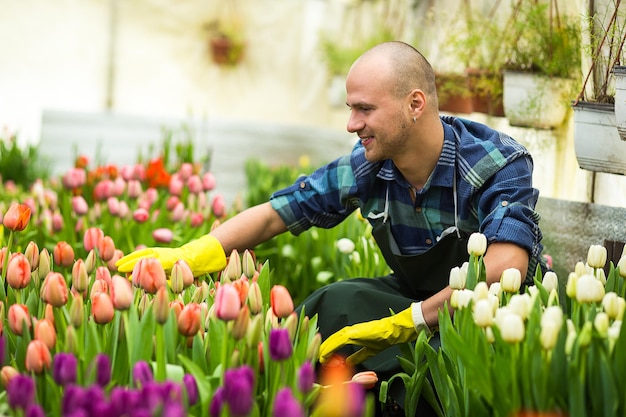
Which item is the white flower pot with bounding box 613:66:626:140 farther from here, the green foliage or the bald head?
the green foliage

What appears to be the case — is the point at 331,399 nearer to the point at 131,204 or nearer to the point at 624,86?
the point at 624,86

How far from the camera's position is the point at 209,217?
319 centimetres

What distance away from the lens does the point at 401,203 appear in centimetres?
231

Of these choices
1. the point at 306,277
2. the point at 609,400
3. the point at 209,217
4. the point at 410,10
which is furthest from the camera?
the point at 410,10

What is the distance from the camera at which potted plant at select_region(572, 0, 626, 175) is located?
2.16 metres

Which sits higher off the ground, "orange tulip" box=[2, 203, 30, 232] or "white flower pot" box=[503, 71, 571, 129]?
"white flower pot" box=[503, 71, 571, 129]

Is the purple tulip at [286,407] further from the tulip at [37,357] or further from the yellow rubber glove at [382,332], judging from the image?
the yellow rubber glove at [382,332]

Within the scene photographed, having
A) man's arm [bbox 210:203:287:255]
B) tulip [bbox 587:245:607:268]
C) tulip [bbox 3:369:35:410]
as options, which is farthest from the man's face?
tulip [bbox 3:369:35:410]

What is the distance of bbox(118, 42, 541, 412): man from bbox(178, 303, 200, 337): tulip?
475 millimetres

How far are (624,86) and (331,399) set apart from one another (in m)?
1.12

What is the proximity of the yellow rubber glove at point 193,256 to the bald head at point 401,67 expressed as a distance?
0.58 meters

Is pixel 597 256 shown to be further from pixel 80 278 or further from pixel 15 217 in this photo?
pixel 15 217

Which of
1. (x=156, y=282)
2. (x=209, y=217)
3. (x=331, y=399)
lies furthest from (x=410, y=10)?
(x=331, y=399)

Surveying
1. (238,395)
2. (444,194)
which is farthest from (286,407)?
(444,194)
